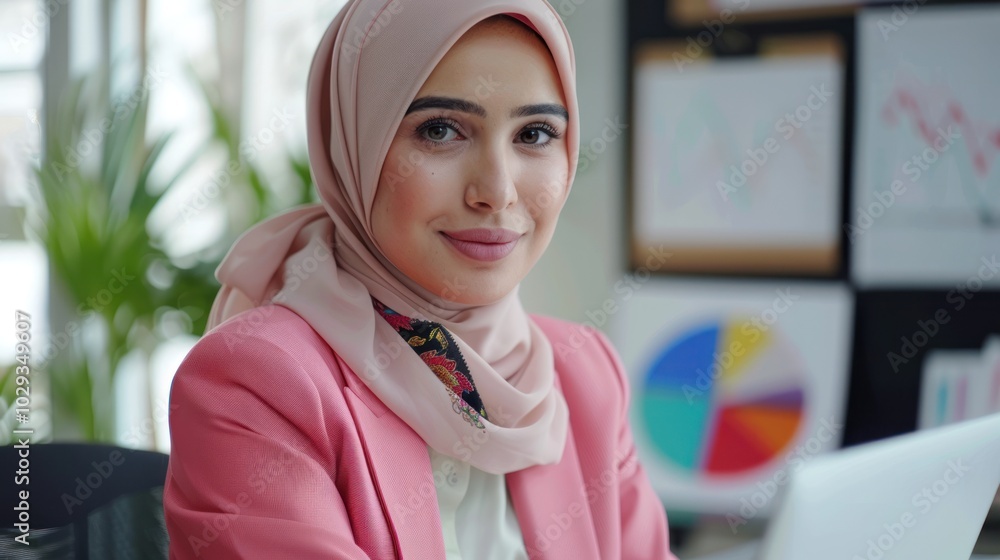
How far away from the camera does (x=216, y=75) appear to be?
2.78 metres

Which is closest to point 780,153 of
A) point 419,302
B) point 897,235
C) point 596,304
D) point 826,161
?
point 826,161

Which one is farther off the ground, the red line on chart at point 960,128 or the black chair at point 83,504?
the red line on chart at point 960,128

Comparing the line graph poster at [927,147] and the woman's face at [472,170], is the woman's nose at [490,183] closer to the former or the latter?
the woman's face at [472,170]

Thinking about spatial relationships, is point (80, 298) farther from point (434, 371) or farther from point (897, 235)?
point (897, 235)

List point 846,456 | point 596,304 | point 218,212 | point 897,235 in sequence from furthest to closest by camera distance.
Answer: point 218,212, point 596,304, point 897,235, point 846,456

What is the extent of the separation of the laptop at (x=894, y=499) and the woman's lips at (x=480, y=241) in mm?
463

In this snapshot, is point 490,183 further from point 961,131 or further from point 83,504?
point 961,131

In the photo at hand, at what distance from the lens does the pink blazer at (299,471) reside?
2.94 ft

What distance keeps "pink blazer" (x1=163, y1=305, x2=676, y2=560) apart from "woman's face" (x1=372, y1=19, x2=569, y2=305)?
17cm

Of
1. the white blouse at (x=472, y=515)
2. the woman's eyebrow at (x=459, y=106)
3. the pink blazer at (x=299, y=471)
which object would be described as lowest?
the white blouse at (x=472, y=515)

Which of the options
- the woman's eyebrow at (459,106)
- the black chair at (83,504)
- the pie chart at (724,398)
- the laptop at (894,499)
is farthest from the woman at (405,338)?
Answer: the pie chart at (724,398)

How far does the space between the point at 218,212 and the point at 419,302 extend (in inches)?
74.8

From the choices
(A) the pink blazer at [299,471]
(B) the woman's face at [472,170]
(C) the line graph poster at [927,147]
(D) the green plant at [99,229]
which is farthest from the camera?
(D) the green plant at [99,229]

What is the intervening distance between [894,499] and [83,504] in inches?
36.7
